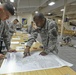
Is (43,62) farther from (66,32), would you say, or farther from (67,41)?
(66,32)

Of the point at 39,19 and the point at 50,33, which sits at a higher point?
the point at 39,19

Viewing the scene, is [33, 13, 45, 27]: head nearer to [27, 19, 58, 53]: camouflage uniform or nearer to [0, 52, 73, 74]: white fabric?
[27, 19, 58, 53]: camouflage uniform

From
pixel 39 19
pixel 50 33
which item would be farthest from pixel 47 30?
pixel 39 19

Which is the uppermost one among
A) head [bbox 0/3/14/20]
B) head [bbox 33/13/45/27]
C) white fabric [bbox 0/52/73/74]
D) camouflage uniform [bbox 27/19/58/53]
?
head [bbox 0/3/14/20]

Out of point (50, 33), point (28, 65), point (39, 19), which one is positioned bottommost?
point (28, 65)

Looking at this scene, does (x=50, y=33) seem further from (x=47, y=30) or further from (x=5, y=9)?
(x=5, y=9)

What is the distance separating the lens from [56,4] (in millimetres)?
7531

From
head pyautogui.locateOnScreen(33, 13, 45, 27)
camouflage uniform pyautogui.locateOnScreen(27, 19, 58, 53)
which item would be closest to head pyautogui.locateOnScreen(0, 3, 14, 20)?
head pyautogui.locateOnScreen(33, 13, 45, 27)

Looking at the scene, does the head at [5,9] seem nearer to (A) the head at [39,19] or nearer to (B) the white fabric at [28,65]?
(A) the head at [39,19]

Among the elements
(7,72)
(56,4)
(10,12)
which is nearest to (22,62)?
(7,72)

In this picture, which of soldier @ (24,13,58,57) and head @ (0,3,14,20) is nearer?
head @ (0,3,14,20)

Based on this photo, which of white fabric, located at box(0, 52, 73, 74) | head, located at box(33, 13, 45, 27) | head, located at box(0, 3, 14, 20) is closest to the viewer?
white fabric, located at box(0, 52, 73, 74)

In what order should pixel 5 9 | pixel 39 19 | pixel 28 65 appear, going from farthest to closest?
1. pixel 39 19
2. pixel 5 9
3. pixel 28 65

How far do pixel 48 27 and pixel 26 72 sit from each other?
82cm
